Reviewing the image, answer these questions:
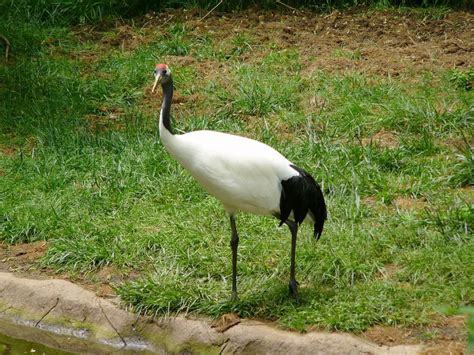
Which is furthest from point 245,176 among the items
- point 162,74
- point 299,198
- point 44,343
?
point 44,343

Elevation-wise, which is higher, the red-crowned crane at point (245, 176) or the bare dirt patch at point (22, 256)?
the red-crowned crane at point (245, 176)

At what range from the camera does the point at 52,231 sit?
7176 millimetres

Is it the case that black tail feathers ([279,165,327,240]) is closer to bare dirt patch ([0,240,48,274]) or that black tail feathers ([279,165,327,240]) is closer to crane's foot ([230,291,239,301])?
crane's foot ([230,291,239,301])

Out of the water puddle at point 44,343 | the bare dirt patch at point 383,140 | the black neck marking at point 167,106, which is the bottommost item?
the water puddle at point 44,343

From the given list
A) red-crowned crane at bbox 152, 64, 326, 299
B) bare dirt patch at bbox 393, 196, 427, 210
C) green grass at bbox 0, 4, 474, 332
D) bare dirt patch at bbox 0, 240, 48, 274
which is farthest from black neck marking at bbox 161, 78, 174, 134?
bare dirt patch at bbox 393, 196, 427, 210

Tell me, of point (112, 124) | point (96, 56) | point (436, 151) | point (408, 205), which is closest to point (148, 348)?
point (408, 205)

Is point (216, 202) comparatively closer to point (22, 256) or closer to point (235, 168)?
point (22, 256)

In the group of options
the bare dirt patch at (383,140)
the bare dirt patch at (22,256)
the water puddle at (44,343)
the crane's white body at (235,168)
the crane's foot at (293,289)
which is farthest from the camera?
the bare dirt patch at (383,140)

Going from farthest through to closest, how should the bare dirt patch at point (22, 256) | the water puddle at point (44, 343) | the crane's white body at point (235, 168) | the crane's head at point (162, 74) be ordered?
the bare dirt patch at point (22, 256) → the crane's head at point (162, 74) → the water puddle at point (44, 343) → the crane's white body at point (235, 168)

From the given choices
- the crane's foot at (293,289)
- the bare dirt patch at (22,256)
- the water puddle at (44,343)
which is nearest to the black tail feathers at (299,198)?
the crane's foot at (293,289)

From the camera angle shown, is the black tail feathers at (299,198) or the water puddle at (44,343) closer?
the black tail feathers at (299,198)

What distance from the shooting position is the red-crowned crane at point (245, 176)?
5793 mm

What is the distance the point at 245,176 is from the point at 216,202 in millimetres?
1614

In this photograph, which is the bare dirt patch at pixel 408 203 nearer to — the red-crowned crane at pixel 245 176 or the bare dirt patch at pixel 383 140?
the bare dirt patch at pixel 383 140
